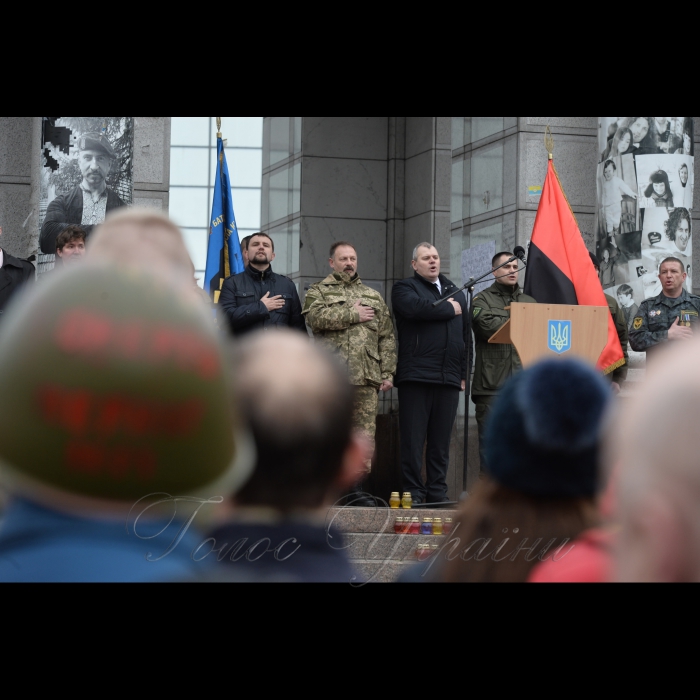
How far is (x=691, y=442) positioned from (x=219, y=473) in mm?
548

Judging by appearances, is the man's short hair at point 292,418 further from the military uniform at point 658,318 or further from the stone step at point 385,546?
the military uniform at point 658,318

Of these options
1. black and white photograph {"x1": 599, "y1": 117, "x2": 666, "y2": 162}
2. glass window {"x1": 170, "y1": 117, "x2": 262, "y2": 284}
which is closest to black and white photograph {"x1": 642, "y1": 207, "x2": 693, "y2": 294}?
black and white photograph {"x1": 599, "y1": 117, "x2": 666, "y2": 162}

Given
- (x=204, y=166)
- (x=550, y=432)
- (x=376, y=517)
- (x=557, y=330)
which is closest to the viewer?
(x=550, y=432)

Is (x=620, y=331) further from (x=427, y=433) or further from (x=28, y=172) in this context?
(x=28, y=172)

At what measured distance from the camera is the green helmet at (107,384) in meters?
1.28

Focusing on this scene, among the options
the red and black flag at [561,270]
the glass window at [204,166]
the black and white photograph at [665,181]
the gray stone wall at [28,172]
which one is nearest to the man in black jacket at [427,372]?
the red and black flag at [561,270]

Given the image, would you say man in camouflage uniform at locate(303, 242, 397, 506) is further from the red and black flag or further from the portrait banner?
the portrait banner

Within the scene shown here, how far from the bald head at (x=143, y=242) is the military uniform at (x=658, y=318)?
782 centimetres

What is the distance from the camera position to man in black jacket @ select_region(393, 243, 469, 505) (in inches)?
361

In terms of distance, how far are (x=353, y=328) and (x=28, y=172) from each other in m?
3.88

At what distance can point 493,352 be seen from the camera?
32.2 ft

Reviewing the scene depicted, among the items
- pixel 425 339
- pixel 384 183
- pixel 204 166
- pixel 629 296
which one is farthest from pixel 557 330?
pixel 204 166

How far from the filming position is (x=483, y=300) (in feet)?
31.9

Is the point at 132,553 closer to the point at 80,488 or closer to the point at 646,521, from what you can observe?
the point at 80,488
